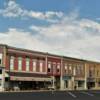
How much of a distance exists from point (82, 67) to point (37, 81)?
85.1 feet

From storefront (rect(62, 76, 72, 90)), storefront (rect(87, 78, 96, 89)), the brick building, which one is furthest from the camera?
storefront (rect(87, 78, 96, 89))

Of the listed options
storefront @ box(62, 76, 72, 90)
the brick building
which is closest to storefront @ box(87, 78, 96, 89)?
the brick building

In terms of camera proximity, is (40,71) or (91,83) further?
(91,83)

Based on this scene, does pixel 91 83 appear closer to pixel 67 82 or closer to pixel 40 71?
pixel 67 82

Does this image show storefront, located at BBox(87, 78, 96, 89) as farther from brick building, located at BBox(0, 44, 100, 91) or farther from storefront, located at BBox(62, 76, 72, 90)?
storefront, located at BBox(62, 76, 72, 90)

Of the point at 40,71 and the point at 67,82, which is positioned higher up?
the point at 40,71

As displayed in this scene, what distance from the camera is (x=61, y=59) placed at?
104m

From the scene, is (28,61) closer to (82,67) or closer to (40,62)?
(40,62)

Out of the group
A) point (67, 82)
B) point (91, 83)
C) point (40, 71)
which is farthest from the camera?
point (91, 83)

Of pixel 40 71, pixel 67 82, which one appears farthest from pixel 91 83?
pixel 40 71

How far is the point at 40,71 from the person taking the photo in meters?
95.4

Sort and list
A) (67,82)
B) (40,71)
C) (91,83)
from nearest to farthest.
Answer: (40,71)
(67,82)
(91,83)

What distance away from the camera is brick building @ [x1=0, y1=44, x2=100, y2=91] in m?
83.9

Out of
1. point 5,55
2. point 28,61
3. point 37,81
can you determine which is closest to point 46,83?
point 37,81
